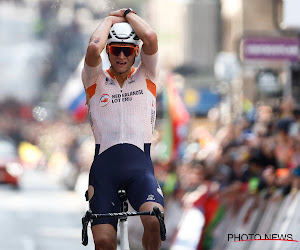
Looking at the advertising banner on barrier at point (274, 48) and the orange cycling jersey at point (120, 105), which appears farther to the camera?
the advertising banner on barrier at point (274, 48)

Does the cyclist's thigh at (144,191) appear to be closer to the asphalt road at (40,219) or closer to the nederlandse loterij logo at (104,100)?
the nederlandse loterij logo at (104,100)

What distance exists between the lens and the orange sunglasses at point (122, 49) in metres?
7.32

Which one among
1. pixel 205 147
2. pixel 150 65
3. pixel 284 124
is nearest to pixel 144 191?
pixel 150 65

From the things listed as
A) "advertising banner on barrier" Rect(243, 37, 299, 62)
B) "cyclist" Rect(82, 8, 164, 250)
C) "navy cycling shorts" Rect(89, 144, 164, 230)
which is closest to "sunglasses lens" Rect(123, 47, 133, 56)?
"cyclist" Rect(82, 8, 164, 250)

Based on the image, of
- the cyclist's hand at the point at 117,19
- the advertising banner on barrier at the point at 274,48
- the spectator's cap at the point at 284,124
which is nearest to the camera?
the cyclist's hand at the point at 117,19

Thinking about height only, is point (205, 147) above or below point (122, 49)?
below

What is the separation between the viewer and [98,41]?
716 cm

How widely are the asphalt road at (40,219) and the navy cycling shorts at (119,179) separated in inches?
278

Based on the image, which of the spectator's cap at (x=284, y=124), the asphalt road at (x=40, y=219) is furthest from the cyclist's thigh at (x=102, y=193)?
the asphalt road at (x=40, y=219)

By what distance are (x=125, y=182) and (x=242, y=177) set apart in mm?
5568

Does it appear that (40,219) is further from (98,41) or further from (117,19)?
(98,41)

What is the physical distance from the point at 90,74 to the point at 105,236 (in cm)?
125

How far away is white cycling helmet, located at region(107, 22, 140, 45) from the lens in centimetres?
730

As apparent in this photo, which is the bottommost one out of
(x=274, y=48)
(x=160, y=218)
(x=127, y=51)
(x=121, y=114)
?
(x=160, y=218)
